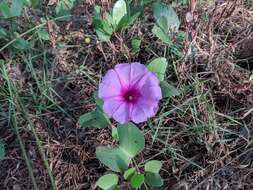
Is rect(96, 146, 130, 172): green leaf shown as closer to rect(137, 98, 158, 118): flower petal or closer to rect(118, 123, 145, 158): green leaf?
rect(118, 123, 145, 158): green leaf

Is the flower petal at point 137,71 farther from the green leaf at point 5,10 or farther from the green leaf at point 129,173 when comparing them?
the green leaf at point 5,10

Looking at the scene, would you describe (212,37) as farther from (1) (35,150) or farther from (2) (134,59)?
(1) (35,150)

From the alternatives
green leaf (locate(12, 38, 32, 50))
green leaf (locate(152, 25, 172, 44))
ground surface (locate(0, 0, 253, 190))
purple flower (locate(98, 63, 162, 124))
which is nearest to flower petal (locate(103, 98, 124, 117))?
purple flower (locate(98, 63, 162, 124))

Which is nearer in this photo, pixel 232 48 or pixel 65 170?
pixel 65 170

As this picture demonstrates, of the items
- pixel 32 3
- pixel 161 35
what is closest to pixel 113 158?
pixel 161 35

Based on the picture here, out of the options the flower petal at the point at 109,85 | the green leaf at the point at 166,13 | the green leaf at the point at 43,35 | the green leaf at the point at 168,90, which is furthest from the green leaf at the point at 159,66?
the green leaf at the point at 43,35

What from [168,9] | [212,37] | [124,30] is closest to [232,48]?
[212,37]

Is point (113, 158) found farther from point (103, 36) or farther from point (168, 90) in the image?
point (103, 36)
